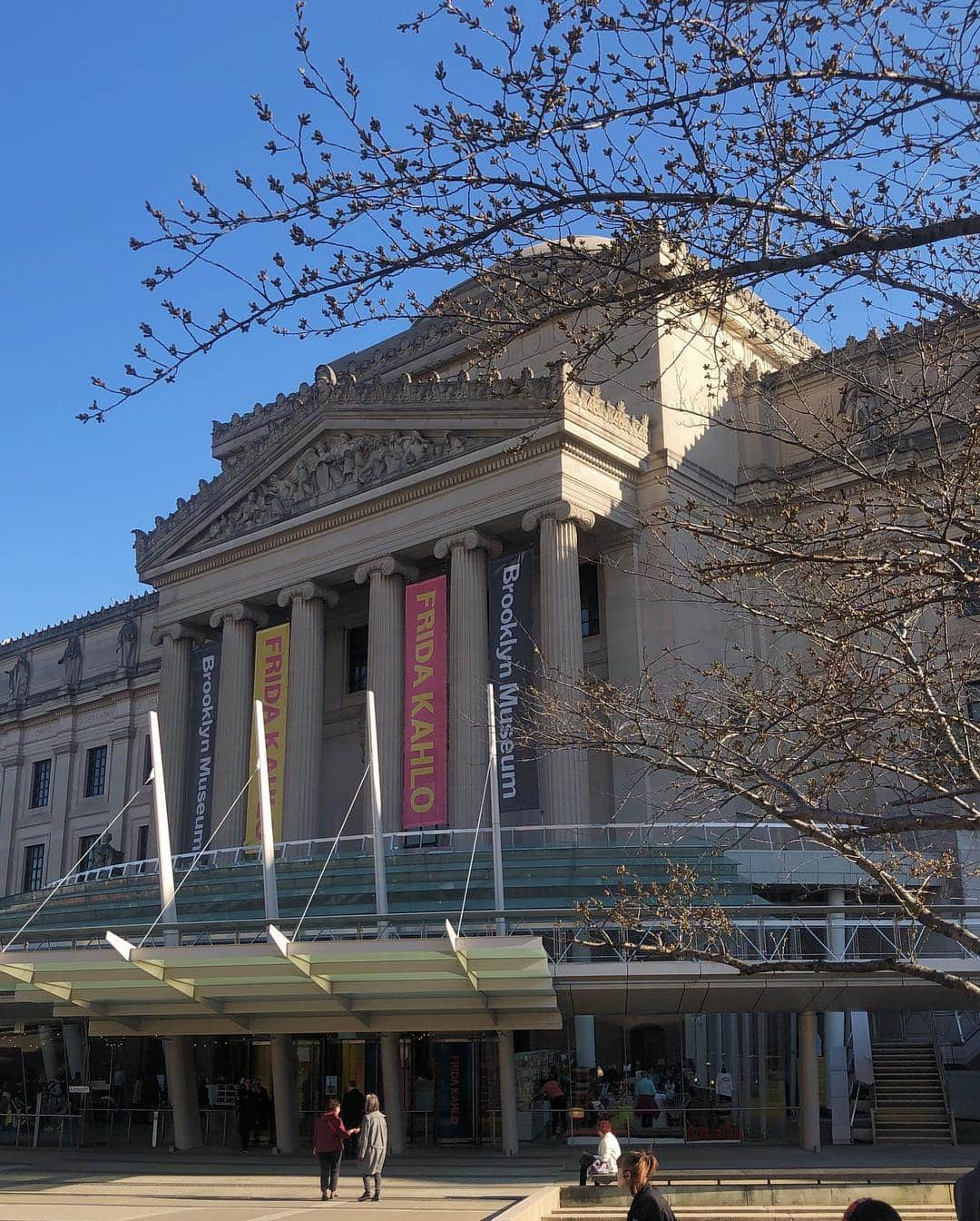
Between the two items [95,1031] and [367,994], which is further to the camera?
[95,1031]

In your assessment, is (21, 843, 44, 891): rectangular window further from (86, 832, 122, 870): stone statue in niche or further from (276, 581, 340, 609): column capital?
(276, 581, 340, 609): column capital

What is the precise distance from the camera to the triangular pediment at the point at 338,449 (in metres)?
39.6

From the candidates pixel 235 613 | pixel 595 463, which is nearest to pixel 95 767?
pixel 235 613

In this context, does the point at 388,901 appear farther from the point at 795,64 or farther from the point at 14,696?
Answer: the point at 14,696

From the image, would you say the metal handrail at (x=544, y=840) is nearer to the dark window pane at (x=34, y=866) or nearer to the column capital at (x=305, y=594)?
the column capital at (x=305, y=594)

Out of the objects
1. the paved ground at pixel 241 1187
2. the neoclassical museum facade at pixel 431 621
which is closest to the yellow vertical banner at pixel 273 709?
the neoclassical museum facade at pixel 431 621

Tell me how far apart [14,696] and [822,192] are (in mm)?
63126

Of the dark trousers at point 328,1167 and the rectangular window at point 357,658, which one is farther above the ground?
the rectangular window at point 357,658

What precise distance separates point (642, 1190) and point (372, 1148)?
11285 millimetres

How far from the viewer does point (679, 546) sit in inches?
1497

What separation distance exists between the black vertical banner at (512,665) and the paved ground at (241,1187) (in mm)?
9335

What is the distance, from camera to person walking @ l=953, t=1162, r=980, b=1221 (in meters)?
6.89

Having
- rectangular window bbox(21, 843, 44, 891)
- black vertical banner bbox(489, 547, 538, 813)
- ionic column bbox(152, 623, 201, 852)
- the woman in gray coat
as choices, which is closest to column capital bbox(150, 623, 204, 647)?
ionic column bbox(152, 623, 201, 852)

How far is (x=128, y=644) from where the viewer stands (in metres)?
62.8
